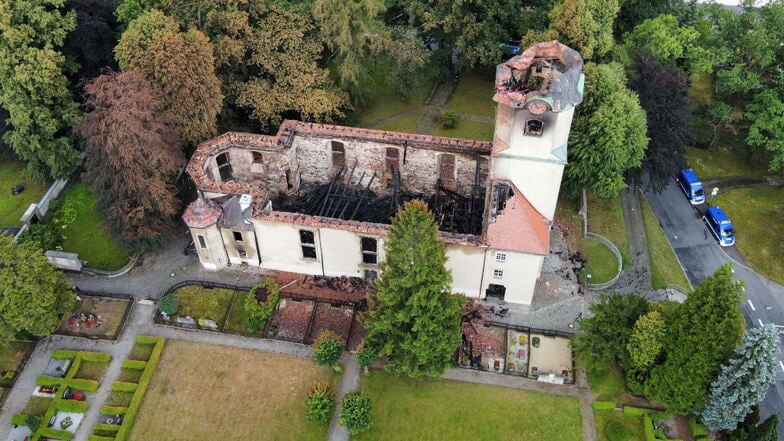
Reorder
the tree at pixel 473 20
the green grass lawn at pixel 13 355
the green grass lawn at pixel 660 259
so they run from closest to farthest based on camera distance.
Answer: the green grass lawn at pixel 13 355 → the green grass lawn at pixel 660 259 → the tree at pixel 473 20

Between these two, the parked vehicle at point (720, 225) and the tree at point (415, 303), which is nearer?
the tree at point (415, 303)

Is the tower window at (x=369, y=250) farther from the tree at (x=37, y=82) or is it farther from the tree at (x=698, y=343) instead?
the tree at (x=37, y=82)

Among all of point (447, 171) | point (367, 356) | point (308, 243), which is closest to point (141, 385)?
point (308, 243)

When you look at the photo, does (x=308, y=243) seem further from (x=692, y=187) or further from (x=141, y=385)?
(x=692, y=187)

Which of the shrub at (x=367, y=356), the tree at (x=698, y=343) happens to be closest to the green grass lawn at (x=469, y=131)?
the shrub at (x=367, y=356)

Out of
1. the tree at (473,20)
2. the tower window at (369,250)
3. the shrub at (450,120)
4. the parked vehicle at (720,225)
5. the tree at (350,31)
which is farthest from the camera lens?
the shrub at (450,120)

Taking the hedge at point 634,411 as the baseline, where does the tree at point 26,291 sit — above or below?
above

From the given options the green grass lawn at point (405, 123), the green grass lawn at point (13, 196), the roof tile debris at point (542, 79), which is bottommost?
the green grass lawn at point (13, 196)
